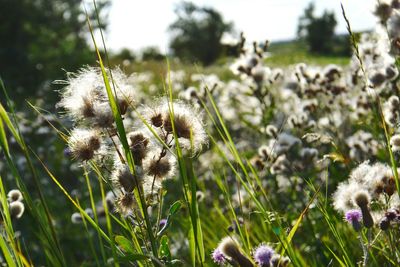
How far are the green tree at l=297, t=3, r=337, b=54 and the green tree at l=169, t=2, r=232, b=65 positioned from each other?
13.1m

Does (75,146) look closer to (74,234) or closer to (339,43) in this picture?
(74,234)

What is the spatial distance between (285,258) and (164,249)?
42cm

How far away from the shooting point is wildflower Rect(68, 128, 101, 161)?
1.75m

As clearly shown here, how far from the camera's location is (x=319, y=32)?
7325cm

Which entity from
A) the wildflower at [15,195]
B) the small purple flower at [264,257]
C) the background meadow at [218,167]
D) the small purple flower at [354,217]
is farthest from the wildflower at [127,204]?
the wildflower at [15,195]

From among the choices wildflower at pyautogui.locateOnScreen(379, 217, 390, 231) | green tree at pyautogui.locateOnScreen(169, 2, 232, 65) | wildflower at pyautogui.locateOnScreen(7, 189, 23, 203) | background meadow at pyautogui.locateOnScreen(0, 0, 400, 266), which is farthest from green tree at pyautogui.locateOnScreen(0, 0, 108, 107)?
green tree at pyautogui.locateOnScreen(169, 2, 232, 65)

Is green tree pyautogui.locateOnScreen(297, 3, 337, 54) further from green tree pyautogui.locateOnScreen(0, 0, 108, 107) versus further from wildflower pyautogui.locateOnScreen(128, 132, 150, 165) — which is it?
wildflower pyautogui.locateOnScreen(128, 132, 150, 165)

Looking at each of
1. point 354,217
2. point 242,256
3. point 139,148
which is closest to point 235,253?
point 242,256

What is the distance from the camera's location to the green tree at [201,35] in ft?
207

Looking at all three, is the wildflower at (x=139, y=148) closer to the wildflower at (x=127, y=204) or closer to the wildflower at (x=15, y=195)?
the wildflower at (x=127, y=204)

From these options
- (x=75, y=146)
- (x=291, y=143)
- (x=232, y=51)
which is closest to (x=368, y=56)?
(x=291, y=143)

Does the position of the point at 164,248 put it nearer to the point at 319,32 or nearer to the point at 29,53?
the point at 29,53

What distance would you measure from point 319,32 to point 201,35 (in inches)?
762

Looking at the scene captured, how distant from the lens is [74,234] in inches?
200
